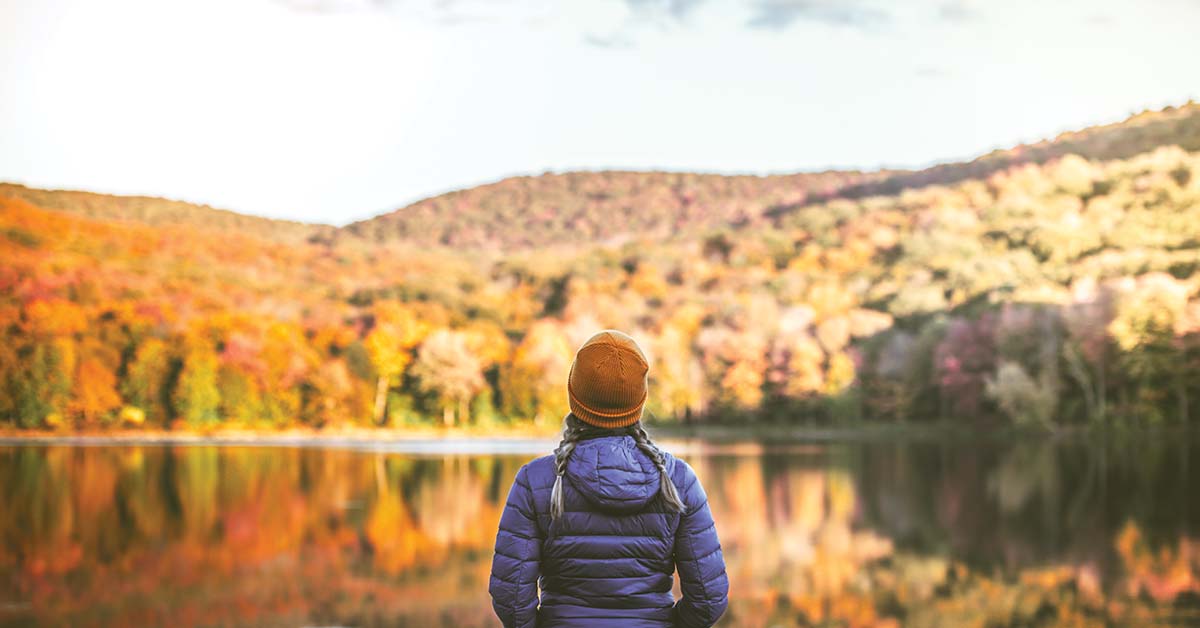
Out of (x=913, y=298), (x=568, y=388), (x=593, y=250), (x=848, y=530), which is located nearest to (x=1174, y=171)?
(x=913, y=298)

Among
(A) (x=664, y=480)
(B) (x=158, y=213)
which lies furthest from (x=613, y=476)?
(B) (x=158, y=213)

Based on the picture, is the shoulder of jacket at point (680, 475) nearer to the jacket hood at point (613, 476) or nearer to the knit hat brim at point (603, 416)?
the jacket hood at point (613, 476)

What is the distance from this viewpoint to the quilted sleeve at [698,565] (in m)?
3.11

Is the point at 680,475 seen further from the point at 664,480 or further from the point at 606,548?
the point at 606,548

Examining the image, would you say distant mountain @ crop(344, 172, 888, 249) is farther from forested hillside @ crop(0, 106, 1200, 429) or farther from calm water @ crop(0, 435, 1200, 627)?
calm water @ crop(0, 435, 1200, 627)

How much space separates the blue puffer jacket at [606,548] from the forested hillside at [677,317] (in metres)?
45.9

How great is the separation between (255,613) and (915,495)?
1490 centimetres

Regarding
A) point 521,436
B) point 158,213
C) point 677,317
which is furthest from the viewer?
point 158,213

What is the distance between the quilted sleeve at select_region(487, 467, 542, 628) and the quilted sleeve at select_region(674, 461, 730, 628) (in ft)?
1.35

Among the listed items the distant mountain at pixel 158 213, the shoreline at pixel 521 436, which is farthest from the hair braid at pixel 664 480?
the distant mountain at pixel 158 213

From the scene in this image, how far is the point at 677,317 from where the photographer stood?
228 ft

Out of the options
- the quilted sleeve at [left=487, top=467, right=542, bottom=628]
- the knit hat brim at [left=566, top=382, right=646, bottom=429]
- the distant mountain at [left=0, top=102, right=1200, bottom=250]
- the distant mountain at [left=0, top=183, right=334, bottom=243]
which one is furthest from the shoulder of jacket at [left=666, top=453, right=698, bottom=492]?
the distant mountain at [left=0, top=102, right=1200, bottom=250]

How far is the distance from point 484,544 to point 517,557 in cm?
1368

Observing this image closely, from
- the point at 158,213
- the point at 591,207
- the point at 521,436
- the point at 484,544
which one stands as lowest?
the point at 521,436
